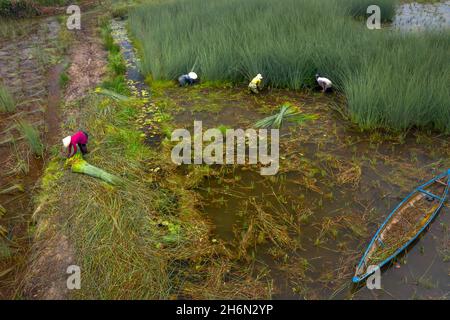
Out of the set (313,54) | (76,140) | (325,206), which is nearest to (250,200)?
(325,206)

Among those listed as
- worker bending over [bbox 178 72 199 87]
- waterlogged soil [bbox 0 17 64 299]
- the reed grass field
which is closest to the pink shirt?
waterlogged soil [bbox 0 17 64 299]

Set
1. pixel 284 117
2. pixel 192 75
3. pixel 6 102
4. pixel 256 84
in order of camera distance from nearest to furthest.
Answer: pixel 284 117 → pixel 6 102 → pixel 256 84 → pixel 192 75

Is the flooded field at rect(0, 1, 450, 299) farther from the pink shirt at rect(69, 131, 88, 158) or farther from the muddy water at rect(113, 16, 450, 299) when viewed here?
the pink shirt at rect(69, 131, 88, 158)

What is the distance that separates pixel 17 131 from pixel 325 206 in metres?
5.07

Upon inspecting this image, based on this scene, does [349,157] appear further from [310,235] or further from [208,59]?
[208,59]

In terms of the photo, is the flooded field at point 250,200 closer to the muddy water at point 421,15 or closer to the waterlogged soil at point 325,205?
the waterlogged soil at point 325,205

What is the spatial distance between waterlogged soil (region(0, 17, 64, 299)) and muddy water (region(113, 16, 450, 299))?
80.8 inches

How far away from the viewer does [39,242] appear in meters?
3.46

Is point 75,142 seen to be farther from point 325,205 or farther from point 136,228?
point 325,205

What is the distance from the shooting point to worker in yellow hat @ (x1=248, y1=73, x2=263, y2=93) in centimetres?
619

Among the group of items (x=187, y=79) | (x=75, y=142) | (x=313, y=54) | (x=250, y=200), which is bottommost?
(x=250, y=200)

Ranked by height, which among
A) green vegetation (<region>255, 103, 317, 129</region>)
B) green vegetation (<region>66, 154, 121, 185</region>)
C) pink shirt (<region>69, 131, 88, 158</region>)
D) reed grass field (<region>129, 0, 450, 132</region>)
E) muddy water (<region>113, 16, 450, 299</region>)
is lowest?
muddy water (<region>113, 16, 450, 299</region>)

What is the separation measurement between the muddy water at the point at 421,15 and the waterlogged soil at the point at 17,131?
8872 millimetres

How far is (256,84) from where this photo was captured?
245 inches
